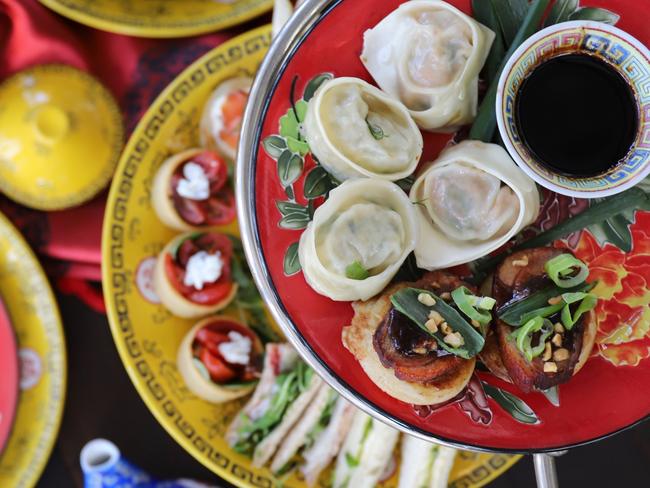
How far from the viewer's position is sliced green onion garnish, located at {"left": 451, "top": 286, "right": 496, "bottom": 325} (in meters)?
0.89

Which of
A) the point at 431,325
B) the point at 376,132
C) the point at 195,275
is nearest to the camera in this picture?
the point at 431,325

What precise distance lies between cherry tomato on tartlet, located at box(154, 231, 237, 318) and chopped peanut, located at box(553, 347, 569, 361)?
0.77 meters

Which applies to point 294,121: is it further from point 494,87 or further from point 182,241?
point 182,241

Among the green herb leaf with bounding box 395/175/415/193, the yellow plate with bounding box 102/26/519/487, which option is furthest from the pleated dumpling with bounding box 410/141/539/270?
the yellow plate with bounding box 102/26/519/487

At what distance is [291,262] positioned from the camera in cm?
98

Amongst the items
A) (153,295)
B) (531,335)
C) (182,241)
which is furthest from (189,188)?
(531,335)

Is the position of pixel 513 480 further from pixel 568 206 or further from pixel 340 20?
pixel 340 20

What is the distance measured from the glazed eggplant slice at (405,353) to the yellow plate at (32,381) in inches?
34.7

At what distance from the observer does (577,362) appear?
94 cm


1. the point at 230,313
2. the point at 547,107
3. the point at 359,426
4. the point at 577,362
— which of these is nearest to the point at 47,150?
the point at 230,313

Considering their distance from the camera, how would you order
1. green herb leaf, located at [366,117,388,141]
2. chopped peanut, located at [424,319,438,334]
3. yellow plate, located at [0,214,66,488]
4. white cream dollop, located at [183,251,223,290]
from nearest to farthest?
chopped peanut, located at [424,319,438,334]
green herb leaf, located at [366,117,388,141]
white cream dollop, located at [183,251,223,290]
yellow plate, located at [0,214,66,488]

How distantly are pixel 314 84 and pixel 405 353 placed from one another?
438 mm

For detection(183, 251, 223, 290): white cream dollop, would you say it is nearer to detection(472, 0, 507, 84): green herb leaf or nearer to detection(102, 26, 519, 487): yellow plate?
detection(102, 26, 519, 487): yellow plate

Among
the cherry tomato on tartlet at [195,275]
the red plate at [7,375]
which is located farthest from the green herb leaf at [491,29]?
the red plate at [7,375]
